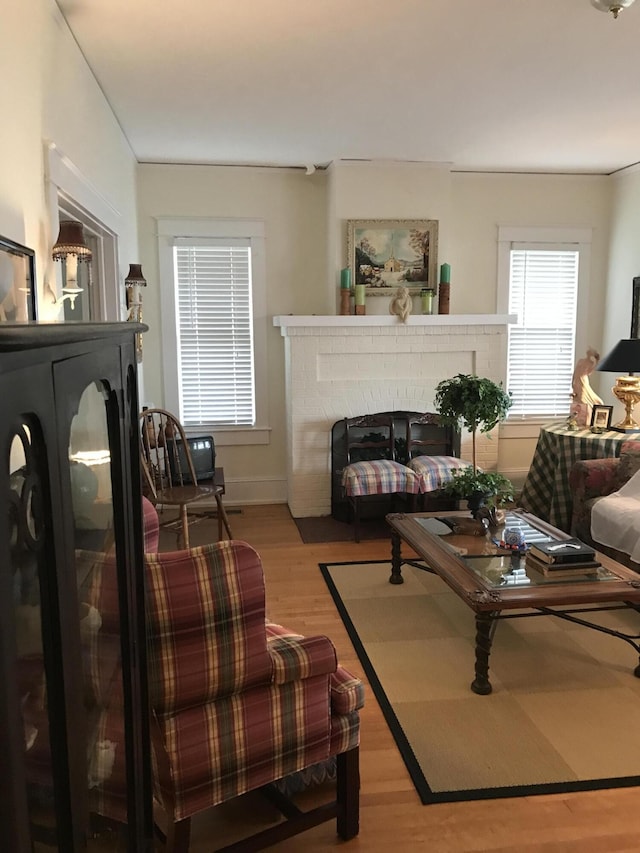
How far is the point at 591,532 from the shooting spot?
382 centimetres

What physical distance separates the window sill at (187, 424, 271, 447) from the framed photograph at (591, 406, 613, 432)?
2520mm

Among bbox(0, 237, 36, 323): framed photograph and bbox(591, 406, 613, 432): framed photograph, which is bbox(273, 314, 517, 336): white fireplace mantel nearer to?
bbox(591, 406, 613, 432): framed photograph

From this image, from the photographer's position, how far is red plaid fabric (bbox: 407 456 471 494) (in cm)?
471

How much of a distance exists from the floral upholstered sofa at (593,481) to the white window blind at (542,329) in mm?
1744

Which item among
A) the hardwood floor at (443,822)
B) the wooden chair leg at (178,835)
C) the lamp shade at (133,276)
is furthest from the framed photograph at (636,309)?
the wooden chair leg at (178,835)

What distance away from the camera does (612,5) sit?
2.54 meters

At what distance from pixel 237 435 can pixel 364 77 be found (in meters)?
2.97

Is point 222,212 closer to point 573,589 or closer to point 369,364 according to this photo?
point 369,364

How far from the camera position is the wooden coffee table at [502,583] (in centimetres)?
262

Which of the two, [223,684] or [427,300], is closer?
[223,684]

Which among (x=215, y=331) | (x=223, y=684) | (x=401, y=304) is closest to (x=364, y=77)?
(x=401, y=304)

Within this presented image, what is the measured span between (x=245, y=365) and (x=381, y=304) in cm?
121

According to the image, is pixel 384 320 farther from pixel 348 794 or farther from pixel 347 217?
pixel 348 794

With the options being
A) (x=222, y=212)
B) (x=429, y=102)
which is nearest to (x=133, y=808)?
(x=429, y=102)
